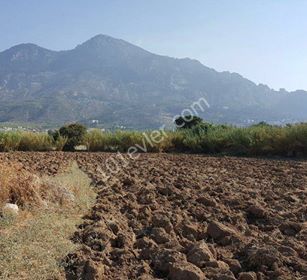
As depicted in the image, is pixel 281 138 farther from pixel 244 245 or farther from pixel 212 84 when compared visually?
pixel 212 84

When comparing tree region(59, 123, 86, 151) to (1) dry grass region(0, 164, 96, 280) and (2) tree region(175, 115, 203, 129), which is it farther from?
(1) dry grass region(0, 164, 96, 280)

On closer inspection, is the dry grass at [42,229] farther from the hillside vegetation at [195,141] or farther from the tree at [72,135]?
the tree at [72,135]

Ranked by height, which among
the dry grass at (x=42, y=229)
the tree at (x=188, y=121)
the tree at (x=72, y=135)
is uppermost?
the tree at (x=188, y=121)

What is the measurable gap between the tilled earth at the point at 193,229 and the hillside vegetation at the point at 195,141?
5.60m

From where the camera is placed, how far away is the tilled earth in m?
4.44

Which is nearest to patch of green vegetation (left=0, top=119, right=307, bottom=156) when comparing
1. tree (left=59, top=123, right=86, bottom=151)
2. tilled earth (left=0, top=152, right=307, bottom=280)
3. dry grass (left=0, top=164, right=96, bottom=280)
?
tree (left=59, top=123, right=86, bottom=151)

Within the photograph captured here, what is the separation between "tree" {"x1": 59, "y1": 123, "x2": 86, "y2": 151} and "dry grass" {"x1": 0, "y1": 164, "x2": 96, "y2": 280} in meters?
10.5

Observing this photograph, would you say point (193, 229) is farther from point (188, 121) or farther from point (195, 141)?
point (188, 121)

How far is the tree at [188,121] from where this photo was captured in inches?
834

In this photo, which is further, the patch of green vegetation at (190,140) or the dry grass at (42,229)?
the patch of green vegetation at (190,140)

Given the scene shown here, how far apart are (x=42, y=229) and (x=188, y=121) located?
1649 centimetres

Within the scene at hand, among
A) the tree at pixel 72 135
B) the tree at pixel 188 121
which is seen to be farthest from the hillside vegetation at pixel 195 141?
the tree at pixel 188 121

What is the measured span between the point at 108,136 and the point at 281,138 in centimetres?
639

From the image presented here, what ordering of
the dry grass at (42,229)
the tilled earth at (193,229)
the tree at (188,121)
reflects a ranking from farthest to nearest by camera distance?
1. the tree at (188,121)
2. the tilled earth at (193,229)
3. the dry grass at (42,229)
